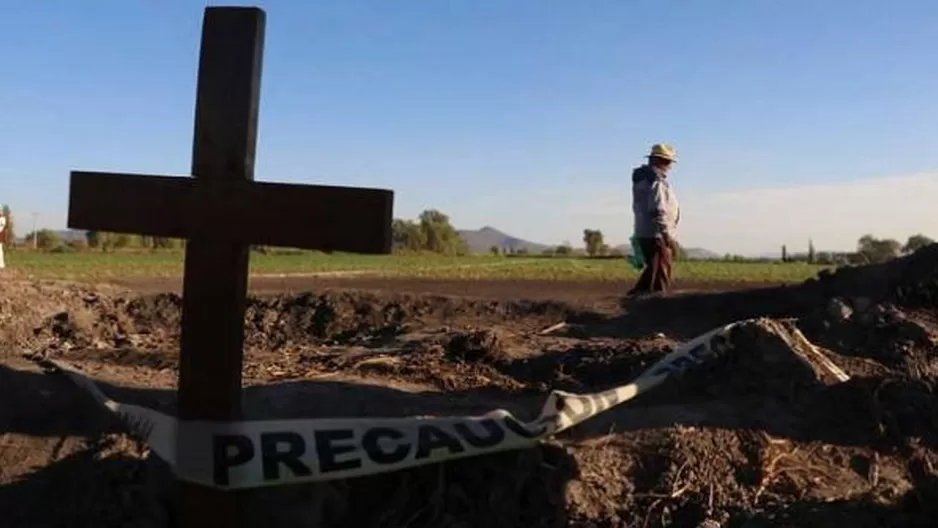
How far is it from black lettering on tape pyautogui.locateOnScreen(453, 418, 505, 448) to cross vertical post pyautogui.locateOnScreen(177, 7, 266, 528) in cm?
108

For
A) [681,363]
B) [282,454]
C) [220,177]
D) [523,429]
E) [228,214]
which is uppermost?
[220,177]

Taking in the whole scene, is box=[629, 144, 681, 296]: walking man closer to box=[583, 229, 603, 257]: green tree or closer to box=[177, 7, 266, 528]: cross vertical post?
box=[177, 7, 266, 528]: cross vertical post

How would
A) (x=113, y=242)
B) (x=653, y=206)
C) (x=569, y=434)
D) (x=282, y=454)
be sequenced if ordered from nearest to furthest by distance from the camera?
(x=282, y=454) < (x=569, y=434) < (x=653, y=206) < (x=113, y=242)

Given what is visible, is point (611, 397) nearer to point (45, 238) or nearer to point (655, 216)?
point (655, 216)

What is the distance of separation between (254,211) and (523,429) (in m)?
1.62

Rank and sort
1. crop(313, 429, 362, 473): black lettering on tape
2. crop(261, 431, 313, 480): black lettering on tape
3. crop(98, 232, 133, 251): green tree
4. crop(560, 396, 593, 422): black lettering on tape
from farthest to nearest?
crop(98, 232, 133, 251): green tree < crop(560, 396, 593, 422): black lettering on tape < crop(313, 429, 362, 473): black lettering on tape < crop(261, 431, 313, 480): black lettering on tape

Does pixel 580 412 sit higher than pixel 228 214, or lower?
lower

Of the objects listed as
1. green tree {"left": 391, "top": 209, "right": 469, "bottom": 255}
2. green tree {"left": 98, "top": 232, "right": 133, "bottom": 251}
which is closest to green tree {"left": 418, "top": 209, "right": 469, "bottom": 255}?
green tree {"left": 391, "top": 209, "right": 469, "bottom": 255}

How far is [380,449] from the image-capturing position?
5.09 metres

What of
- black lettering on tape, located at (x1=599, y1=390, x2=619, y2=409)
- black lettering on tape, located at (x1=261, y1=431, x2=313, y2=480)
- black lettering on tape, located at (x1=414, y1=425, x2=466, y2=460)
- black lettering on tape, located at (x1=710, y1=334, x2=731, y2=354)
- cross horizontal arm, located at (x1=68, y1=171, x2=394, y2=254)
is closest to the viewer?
cross horizontal arm, located at (x1=68, y1=171, x2=394, y2=254)

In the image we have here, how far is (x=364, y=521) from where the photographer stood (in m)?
5.11

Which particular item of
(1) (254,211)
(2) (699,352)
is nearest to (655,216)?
(2) (699,352)

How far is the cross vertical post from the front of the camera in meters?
4.49

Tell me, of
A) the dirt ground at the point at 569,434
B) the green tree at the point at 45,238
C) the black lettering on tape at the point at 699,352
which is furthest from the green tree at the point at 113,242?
the black lettering on tape at the point at 699,352
